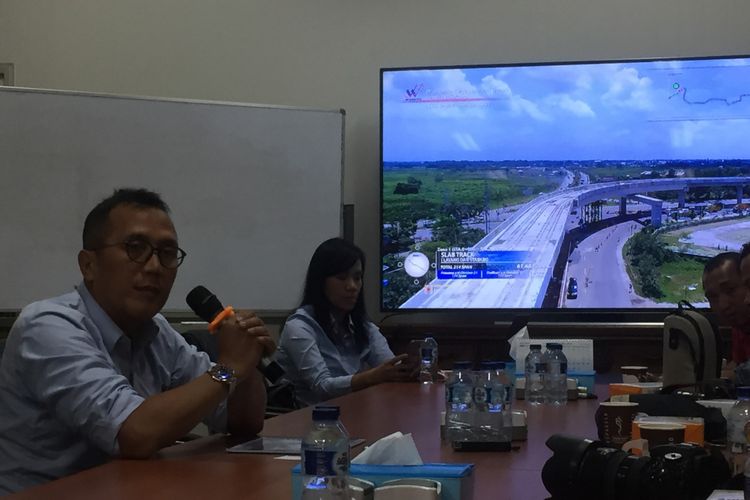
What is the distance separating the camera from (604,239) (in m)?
4.53

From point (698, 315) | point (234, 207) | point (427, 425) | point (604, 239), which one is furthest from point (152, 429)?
point (604, 239)

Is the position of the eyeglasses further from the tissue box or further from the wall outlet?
the wall outlet

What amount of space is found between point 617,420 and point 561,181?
2.93m

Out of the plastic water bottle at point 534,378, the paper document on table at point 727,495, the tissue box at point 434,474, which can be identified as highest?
the tissue box at point 434,474

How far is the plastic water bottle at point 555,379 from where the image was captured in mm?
2812

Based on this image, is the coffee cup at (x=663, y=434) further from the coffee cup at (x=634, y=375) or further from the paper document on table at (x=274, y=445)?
the coffee cup at (x=634, y=375)

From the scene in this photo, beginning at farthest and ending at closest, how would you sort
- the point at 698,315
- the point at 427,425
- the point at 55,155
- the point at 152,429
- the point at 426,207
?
the point at 426,207 → the point at 55,155 → the point at 698,315 → the point at 427,425 → the point at 152,429

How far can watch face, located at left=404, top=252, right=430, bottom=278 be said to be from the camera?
182 inches

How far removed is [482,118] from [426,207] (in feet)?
1.70

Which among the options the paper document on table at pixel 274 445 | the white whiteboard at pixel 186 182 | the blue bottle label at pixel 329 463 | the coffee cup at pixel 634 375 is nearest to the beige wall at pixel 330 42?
the white whiteboard at pixel 186 182

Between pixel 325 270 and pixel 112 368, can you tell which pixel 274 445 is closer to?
pixel 112 368

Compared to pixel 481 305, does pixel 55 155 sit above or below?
above

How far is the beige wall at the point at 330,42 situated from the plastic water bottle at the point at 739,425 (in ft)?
10.5

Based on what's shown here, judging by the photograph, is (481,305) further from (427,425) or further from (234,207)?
(427,425)
